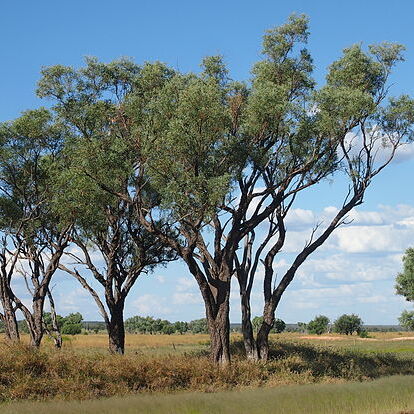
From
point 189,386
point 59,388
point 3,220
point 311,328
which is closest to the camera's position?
point 59,388

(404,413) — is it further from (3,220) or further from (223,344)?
(3,220)

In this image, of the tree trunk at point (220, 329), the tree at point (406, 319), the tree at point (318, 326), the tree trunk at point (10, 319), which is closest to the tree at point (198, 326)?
the tree at point (318, 326)

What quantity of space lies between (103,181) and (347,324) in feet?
369

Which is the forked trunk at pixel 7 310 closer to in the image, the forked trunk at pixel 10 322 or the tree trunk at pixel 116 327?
the forked trunk at pixel 10 322

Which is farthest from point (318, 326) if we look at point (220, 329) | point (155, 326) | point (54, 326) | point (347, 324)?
point (220, 329)

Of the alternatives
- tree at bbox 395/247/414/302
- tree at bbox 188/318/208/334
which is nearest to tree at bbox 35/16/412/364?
tree at bbox 395/247/414/302

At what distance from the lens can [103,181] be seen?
1346 inches

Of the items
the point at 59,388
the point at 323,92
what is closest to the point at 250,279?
the point at 323,92

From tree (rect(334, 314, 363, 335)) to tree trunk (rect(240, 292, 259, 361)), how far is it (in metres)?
103

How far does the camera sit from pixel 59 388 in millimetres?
26219

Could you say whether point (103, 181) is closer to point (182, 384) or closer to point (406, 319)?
point (182, 384)

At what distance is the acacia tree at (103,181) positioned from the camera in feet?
116

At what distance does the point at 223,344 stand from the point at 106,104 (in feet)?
54.3

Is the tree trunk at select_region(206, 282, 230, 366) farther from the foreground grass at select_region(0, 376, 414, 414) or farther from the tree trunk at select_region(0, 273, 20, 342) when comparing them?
the tree trunk at select_region(0, 273, 20, 342)
